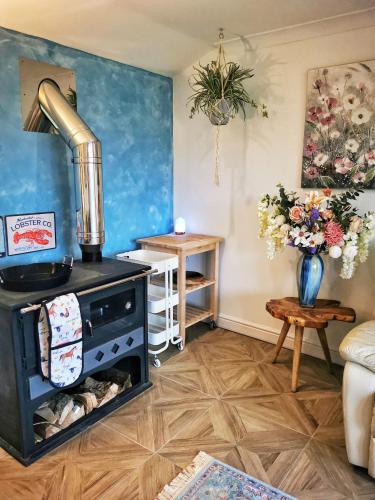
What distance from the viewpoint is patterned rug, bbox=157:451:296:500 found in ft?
5.23

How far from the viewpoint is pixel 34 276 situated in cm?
211

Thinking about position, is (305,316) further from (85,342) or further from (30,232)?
(30,232)

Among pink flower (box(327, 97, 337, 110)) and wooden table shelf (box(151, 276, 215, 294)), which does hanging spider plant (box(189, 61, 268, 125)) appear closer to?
pink flower (box(327, 97, 337, 110))

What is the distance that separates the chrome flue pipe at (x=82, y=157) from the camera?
2.18 m

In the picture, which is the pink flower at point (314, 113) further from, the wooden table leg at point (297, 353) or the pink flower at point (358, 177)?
the wooden table leg at point (297, 353)

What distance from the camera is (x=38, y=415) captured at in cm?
198

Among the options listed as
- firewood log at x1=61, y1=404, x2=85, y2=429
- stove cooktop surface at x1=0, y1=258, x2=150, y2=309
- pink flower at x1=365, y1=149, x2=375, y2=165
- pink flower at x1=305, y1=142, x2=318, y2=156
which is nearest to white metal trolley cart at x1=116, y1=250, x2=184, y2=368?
stove cooktop surface at x1=0, y1=258, x2=150, y2=309

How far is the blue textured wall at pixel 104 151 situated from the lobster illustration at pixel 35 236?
0.08 m

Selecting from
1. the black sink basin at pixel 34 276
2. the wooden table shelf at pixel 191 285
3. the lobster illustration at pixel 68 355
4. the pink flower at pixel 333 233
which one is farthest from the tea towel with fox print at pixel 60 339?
the pink flower at pixel 333 233

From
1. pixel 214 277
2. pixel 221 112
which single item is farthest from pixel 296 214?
pixel 214 277

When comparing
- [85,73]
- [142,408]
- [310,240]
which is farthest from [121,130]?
[142,408]

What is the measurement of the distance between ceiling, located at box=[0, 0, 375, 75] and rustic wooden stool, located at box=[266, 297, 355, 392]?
177cm

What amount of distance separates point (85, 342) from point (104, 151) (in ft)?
4.51

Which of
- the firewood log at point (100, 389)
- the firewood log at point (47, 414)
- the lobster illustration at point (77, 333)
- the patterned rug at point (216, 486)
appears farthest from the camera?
the firewood log at point (100, 389)
